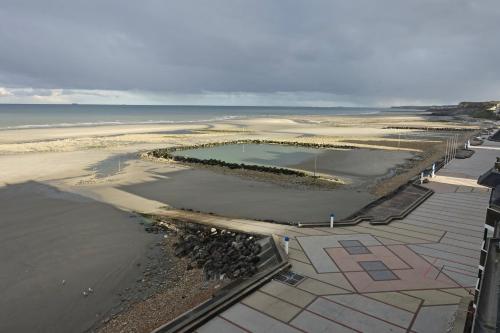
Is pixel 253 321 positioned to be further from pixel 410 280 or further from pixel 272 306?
pixel 410 280

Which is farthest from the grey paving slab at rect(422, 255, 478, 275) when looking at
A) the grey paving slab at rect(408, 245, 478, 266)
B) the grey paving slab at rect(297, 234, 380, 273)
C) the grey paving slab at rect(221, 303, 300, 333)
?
the grey paving slab at rect(221, 303, 300, 333)

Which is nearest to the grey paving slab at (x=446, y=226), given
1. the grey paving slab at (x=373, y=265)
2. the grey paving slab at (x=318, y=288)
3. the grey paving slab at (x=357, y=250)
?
the grey paving slab at (x=357, y=250)

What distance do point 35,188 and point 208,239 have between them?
17.9 metres

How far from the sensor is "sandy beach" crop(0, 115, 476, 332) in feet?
40.7

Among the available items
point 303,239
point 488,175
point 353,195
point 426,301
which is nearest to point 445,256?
point 426,301

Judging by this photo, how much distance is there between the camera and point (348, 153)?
1905 inches

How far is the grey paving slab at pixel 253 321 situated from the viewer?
363 inches

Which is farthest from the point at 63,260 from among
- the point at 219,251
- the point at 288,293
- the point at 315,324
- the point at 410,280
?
the point at 410,280

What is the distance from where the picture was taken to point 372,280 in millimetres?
11812

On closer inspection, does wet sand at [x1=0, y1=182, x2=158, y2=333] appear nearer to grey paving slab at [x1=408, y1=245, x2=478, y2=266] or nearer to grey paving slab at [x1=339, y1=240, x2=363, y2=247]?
grey paving slab at [x1=339, y1=240, x2=363, y2=247]

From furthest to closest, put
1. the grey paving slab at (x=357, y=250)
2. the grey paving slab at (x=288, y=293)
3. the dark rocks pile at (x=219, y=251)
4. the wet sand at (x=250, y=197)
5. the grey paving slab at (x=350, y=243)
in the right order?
1. the wet sand at (x=250, y=197)
2. the grey paving slab at (x=350, y=243)
3. the grey paving slab at (x=357, y=250)
4. the dark rocks pile at (x=219, y=251)
5. the grey paving slab at (x=288, y=293)

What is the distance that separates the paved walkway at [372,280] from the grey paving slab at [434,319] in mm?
24

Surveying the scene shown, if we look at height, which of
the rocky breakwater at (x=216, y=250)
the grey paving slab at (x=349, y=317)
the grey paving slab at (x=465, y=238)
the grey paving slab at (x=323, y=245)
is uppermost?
the grey paving slab at (x=323, y=245)

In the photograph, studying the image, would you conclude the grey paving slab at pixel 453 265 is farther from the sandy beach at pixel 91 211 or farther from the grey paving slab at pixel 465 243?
the sandy beach at pixel 91 211
